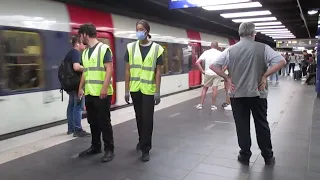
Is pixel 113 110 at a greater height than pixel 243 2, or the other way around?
pixel 243 2

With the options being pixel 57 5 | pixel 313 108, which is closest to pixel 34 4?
pixel 57 5

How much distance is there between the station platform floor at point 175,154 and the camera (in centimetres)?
335

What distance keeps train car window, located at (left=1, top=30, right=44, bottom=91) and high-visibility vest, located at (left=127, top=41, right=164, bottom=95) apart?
2.23 meters

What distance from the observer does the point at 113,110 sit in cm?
723

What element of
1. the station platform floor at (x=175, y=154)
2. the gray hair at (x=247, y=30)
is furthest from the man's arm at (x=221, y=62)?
the station platform floor at (x=175, y=154)

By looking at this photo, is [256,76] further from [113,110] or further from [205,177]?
[113,110]

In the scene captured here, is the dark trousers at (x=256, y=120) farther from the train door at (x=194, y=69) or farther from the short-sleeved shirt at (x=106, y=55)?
the train door at (x=194, y=69)

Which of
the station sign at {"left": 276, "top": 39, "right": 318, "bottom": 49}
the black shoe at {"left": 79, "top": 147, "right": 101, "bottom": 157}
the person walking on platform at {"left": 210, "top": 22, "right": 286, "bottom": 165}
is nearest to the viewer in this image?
the person walking on platform at {"left": 210, "top": 22, "right": 286, "bottom": 165}

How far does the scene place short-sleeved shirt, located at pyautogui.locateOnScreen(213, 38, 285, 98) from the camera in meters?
3.44

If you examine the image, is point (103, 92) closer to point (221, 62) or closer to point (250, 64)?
point (221, 62)

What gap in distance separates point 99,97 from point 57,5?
2964 mm

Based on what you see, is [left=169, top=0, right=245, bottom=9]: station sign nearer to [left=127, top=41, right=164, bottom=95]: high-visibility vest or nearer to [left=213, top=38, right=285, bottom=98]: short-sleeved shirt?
[left=127, top=41, right=164, bottom=95]: high-visibility vest

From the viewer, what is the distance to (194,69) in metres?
12.4

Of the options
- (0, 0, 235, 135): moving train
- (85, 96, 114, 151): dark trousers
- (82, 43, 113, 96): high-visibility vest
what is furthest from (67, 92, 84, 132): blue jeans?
(82, 43, 113, 96): high-visibility vest
